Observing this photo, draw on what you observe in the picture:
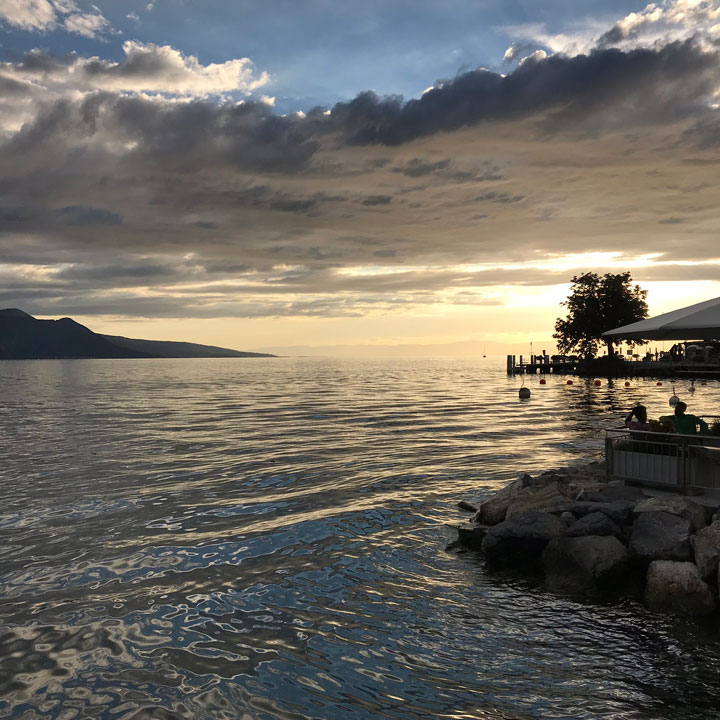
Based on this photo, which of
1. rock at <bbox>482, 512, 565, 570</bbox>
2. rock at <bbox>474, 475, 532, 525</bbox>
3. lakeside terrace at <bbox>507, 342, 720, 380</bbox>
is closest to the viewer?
rock at <bbox>482, 512, 565, 570</bbox>

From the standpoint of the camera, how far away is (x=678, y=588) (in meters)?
9.39

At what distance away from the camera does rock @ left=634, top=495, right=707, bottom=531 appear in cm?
1076

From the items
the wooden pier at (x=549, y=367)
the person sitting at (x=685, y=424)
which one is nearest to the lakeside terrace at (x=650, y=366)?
the wooden pier at (x=549, y=367)

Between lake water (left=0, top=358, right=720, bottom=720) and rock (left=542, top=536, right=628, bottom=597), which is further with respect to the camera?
rock (left=542, top=536, right=628, bottom=597)

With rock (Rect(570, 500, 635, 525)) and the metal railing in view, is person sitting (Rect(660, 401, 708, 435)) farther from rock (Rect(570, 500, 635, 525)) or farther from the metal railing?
rock (Rect(570, 500, 635, 525))

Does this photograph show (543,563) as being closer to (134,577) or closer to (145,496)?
(134,577)

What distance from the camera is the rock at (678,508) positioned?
10758 millimetres

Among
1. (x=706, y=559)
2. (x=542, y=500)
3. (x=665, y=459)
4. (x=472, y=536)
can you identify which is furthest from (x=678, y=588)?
(x=665, y=459)

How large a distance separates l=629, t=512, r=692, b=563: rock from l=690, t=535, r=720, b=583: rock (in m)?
0.23

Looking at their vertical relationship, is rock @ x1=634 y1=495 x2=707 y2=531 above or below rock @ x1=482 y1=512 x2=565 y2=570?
above

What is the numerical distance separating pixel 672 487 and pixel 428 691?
8.10 metres

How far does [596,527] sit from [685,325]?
4301 mm

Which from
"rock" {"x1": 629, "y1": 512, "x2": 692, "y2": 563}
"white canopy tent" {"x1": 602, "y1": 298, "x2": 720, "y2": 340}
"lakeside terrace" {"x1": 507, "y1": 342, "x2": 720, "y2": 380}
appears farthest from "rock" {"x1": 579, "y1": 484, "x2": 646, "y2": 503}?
"lakeside terrace" {"x1": 507, "y1": 342, "x2": 720, "y2": 380}

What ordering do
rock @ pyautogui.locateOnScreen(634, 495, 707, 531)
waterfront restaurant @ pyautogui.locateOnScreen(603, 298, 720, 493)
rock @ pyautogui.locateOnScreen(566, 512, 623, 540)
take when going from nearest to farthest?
rock @ pyautogui.locateOnScreen(634, 495, 707, 531) < rock @ pyautogui.locateOnScreen(566, 512, 623, 540) < waterfront restaurant @ pyautogui.locateOnScreen(603, 298, 720, 493)
